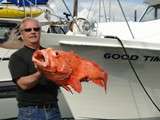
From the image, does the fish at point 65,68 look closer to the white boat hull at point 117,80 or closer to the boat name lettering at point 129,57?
the white boat hull at point 117,80

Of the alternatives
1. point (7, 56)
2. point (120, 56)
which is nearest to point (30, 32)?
point (120, 56)

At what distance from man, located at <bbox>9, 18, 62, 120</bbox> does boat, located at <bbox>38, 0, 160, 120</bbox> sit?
1.71 m

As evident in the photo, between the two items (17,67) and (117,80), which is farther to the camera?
(117,80)

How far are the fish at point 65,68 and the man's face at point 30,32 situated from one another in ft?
1.04

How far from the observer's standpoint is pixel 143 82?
5.49m

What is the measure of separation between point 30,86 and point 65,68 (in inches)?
13.6

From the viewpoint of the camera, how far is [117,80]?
5.48 metres

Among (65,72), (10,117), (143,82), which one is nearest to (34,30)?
(65,72)

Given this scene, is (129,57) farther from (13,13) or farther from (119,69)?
(13,13)

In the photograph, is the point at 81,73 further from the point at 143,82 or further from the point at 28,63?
the point at 143,82

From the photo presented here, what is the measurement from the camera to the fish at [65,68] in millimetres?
2773

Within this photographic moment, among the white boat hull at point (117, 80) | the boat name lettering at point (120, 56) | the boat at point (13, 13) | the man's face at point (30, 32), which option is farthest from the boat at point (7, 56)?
the man's face at point (30, 32)

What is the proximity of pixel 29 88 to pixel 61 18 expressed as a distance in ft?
13.2

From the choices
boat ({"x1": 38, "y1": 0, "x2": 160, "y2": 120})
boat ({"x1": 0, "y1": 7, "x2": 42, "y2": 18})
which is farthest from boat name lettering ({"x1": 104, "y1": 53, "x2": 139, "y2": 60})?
boat ({"x1": 0, "y1": 7, "x2": 42, "y2": 18})
